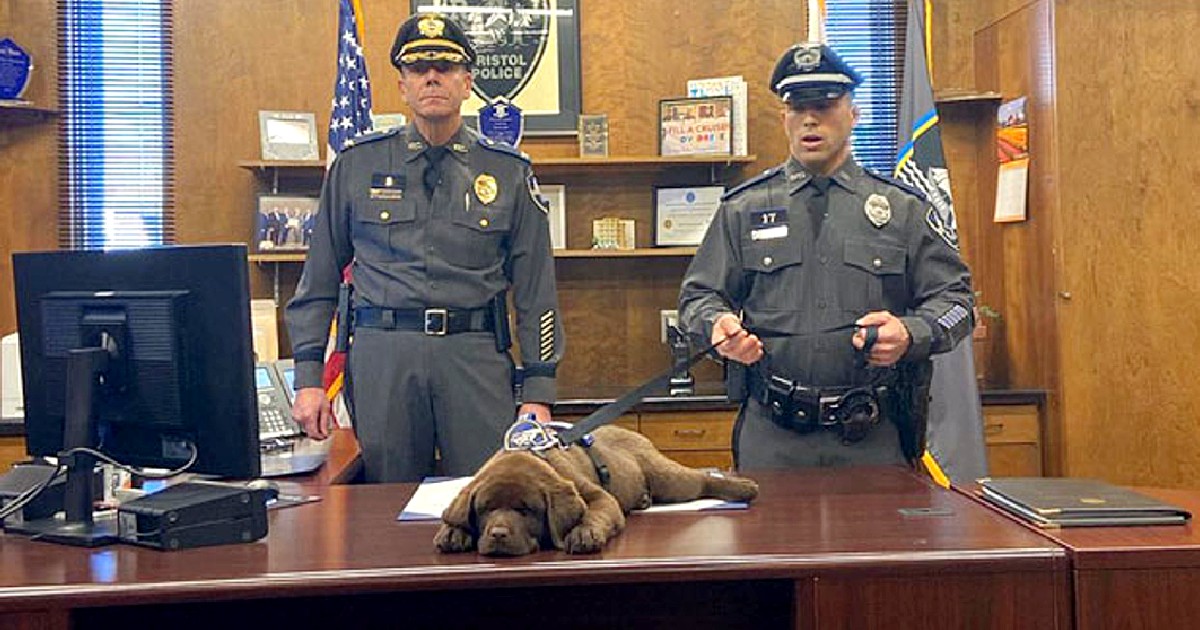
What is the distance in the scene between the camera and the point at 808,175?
8.46 ft

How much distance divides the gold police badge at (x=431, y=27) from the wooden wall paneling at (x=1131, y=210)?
7.54ft

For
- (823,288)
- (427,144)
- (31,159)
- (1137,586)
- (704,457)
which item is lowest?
(704,457)

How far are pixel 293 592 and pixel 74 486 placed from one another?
563 mm

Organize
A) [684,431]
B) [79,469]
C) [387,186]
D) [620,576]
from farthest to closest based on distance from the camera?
[684,431] → [387,186] → [79,469] → [620,576]

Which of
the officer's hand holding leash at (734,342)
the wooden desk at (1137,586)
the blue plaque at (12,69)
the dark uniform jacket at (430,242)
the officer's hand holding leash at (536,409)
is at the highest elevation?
the blue plaque at (12,69)

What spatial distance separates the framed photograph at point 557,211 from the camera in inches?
174

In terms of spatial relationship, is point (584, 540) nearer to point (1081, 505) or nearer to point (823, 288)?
point (1081, 505)

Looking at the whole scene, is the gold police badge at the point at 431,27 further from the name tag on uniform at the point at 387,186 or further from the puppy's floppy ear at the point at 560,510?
the puppy's floppy ear at the point at 560,510

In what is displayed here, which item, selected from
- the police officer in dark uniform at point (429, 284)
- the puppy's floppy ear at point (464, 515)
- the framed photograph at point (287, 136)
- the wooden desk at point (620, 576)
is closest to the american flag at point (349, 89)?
the framed photograph at point (287, 136)

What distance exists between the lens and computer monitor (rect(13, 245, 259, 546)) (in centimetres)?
168

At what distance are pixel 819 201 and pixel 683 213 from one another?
6.20 feet

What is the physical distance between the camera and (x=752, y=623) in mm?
1817

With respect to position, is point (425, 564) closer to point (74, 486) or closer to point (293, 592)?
point (293, 592)

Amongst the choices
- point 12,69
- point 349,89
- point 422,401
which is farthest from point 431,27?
point 12,69
